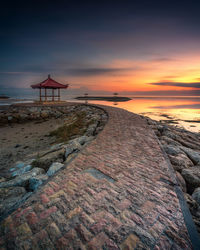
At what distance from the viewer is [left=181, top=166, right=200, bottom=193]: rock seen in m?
2.82

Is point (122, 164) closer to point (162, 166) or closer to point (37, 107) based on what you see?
point (162, 166)

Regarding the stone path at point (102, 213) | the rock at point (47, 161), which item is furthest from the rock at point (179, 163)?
the rock at point (47, 161)

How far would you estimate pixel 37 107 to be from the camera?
45.9ft

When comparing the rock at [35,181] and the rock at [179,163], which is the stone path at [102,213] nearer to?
the rock at [35,181]

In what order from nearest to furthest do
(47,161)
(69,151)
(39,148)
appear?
(47,161) < (69,151) < (39,148)

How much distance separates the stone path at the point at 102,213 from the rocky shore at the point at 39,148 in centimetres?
39

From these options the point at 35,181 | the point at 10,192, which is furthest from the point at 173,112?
the point at 10,192

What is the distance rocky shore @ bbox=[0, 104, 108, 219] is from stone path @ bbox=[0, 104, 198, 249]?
0.39 meters

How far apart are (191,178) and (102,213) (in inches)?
87.6

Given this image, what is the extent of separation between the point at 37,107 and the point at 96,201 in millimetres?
13925

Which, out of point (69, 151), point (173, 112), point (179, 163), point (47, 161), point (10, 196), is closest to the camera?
point (10, 196)

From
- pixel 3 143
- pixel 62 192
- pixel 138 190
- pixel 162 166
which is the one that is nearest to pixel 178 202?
pixel 138 190

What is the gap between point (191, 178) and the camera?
2902 millimetres

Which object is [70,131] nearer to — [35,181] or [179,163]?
[35,181]
